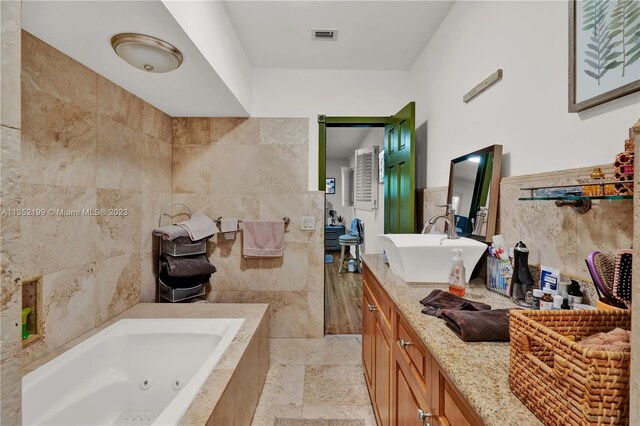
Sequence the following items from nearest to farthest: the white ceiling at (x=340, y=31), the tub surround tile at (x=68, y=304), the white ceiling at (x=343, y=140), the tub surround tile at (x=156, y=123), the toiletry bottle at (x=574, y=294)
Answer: the toiletry bottle at (x=574, y=294)
the tub surround tile at (x=68, y=304)
the white ceiling at (x=340, y=31)
the tub surround tile at (x=156, y=123)
the white ceiling at (x=343, y=140)

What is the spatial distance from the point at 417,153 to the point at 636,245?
7.66ft

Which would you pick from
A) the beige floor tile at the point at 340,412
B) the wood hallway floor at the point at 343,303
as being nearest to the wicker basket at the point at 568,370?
the beige floor tile at the point at 340,412

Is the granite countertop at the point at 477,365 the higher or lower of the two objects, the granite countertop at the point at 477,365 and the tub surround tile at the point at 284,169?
the lower

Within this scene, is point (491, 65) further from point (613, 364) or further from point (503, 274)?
point (613, 364)

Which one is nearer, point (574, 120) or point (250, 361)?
point (574, 120)

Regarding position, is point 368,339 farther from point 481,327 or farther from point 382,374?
point 481,327

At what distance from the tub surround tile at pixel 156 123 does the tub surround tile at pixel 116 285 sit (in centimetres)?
99

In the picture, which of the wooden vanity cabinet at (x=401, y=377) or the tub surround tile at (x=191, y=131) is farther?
the tub surround tile at (x=191, y=131)

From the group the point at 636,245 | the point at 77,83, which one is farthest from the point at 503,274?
the point at 77,83

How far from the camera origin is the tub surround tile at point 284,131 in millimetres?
2760

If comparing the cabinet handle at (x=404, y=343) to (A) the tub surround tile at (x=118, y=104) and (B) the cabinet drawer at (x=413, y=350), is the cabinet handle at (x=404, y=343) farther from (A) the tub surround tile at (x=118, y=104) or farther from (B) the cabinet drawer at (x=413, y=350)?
(A) the tub surround tile at (x=118, y=104)

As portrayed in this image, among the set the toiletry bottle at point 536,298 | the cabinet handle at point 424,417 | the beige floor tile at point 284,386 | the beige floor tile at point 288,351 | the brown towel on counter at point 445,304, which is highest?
the toiletry bottle at point 536,298

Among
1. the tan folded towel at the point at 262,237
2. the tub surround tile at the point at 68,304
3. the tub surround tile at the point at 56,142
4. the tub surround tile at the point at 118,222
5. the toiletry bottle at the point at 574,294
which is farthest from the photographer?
the tan folded towel at the point at 262,237

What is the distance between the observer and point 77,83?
163cm
